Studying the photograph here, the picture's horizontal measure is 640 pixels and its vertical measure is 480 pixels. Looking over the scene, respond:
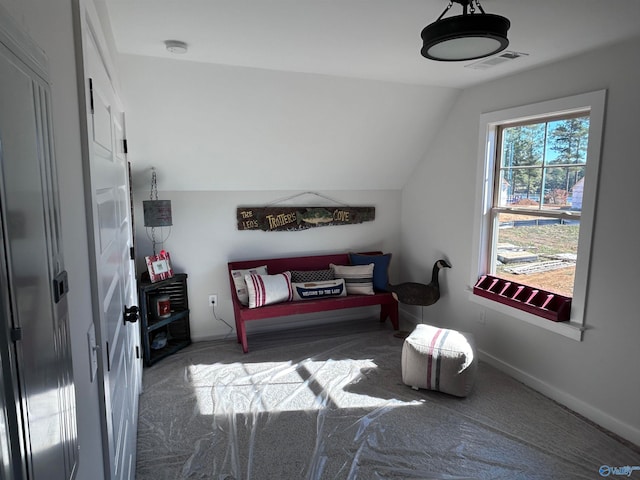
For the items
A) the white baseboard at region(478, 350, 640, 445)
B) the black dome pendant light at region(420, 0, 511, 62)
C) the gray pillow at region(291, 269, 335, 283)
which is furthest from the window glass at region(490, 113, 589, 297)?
the gray pillow at region(291, 269, 335, 283)

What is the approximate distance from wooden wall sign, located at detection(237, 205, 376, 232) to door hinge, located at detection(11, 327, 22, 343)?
360 cm

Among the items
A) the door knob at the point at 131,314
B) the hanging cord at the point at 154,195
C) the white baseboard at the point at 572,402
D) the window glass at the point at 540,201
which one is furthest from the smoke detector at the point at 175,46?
the white baseboard at the point at 572,402

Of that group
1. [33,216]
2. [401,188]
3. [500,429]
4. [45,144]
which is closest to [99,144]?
[45,144]

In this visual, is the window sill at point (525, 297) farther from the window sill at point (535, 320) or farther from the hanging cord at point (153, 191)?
the hanging cord at point (153, 191)

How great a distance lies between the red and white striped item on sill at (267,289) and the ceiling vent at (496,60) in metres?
2.34

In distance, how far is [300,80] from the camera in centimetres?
310

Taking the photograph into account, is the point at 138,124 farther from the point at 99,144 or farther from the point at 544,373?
the point at 544,373

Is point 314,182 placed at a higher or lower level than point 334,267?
higher

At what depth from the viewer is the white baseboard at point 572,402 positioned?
8.13 feet

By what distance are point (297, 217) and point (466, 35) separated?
9.10 ft

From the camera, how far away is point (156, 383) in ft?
10.3

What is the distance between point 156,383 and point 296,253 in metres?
1.83

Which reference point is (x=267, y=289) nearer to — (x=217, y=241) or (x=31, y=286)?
(x=217, y=241)

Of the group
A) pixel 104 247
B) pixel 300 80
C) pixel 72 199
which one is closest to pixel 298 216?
pixel 300 80
